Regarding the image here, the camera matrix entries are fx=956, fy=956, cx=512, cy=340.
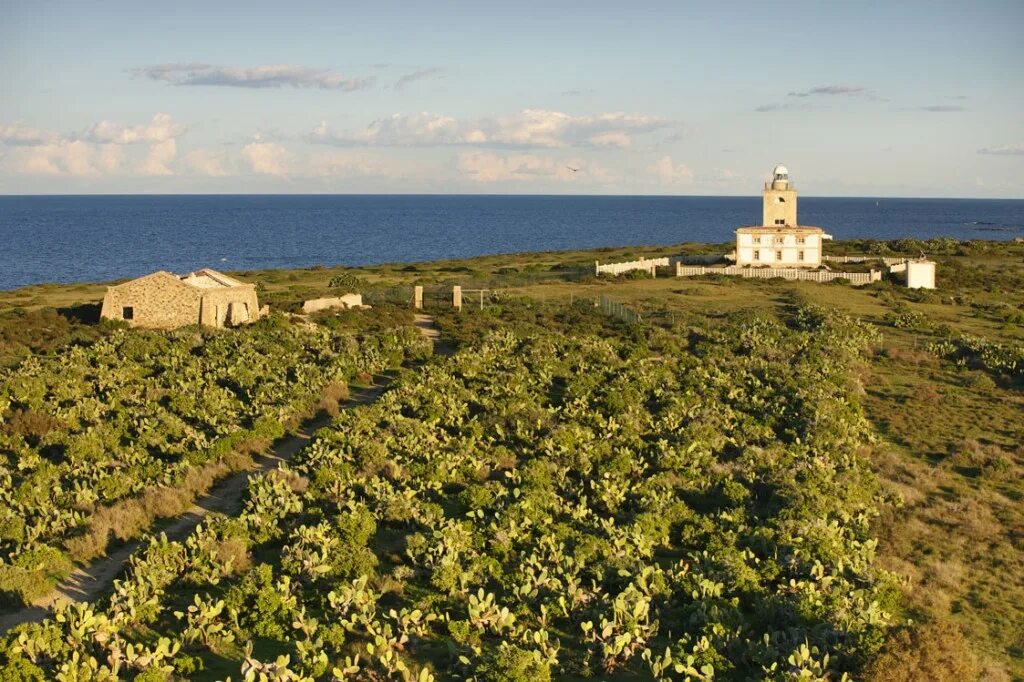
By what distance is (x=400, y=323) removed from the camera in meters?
47.1

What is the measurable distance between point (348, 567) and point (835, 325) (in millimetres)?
33627

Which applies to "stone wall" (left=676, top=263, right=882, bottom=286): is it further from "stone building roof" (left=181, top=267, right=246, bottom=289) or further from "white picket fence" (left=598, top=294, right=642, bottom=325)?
"stone building roof" (left=181, top=267, right=246, bottom=289)

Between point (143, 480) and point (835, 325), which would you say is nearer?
point (143, 480)

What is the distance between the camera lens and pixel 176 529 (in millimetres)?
19234

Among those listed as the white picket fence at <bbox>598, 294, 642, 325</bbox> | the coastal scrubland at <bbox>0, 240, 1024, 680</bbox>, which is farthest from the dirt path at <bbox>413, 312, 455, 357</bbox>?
the white picket fence at <bbox>598, 294, 642, 325</bbox>

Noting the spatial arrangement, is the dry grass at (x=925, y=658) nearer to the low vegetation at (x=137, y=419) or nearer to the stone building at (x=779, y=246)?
the low vegetation at (x=137, y=419)

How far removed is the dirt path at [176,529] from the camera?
1573cm

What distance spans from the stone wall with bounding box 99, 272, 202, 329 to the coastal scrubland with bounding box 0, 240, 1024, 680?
2.72m

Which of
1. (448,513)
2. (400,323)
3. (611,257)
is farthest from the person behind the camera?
(611,257)

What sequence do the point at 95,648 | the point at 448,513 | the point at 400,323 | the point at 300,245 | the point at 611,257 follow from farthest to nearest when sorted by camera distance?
the point at 300,245 < the point at 611,257 < the point at 400,323 < the point at 448,513 < the point at 95,648

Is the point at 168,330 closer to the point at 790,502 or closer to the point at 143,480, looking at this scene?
the point at 143,480

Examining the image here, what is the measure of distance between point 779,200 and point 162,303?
49.6m

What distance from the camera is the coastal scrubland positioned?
1417 cm

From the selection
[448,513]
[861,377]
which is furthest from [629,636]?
[861,377]
